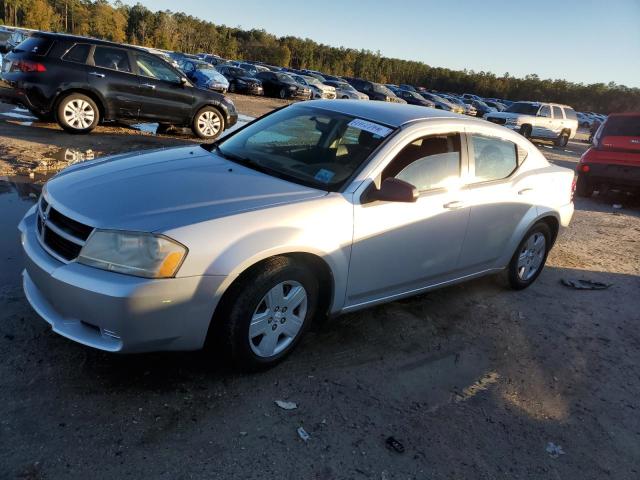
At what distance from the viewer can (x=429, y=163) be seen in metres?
3.79

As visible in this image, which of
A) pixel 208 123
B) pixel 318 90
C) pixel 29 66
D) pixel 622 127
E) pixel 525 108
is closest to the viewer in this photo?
pixel 29 66

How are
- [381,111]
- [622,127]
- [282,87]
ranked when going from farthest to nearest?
[282,87], [622,127], [381,111]

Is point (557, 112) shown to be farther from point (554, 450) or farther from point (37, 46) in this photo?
point (554, 450)

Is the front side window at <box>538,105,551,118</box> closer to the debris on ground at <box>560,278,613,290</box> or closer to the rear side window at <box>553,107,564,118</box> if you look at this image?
the rear side window at <box>553,107,564,118</box>

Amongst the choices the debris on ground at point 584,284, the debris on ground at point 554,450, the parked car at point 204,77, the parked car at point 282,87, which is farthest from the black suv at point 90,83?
the parked car at point 282,87

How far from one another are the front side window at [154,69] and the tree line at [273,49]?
69460 millimetres

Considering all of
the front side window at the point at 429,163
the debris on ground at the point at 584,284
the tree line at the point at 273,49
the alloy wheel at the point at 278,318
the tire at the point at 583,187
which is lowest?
the debris on ground at the point at 584,284

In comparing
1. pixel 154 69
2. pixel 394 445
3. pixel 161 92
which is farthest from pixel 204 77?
pixel 394 445

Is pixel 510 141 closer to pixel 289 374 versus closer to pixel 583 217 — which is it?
pixel 289 374

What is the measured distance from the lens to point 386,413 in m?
2.94

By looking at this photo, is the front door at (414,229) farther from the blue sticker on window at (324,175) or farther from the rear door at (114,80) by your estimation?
the rear door at (114,80)

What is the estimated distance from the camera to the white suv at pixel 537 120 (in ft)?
72.6

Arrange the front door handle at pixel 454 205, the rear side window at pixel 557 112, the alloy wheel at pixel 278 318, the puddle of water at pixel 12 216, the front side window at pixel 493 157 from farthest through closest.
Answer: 1. the rear side window at pixel 557 112
2. the front side window at pixel 493 157
3. the puddle of water at pixel 12 216
4. the front door handle at pixel 454 205
5. the alloy wheel at pixel 278 318

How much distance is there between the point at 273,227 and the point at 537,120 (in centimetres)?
2232
